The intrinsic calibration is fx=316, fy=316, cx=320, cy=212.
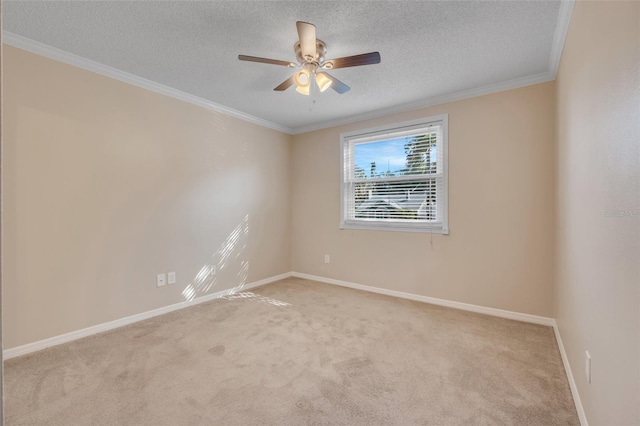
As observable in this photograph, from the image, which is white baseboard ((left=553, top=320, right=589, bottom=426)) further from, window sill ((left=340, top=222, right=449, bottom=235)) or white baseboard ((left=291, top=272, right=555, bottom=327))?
window sill ((left=340, top=222, right=449, bottom=235))

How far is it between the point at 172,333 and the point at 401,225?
110 inches

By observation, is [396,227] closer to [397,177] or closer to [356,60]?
[397,177]

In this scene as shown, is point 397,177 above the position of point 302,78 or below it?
below

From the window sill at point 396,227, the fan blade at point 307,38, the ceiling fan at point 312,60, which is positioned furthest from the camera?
the window sill at point 396,227

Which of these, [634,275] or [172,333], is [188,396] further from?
[634,275]

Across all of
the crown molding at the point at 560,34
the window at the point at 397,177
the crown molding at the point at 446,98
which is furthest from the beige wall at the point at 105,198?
the crown molding at the point at 560,34

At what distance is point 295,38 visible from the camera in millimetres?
2502

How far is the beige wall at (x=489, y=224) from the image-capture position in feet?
10.2

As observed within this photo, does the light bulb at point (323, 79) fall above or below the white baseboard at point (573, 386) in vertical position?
above

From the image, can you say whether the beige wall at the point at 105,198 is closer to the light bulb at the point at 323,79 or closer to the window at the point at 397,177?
the window at the point at 397,177

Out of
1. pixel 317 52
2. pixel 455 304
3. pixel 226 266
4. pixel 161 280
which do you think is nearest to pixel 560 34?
pixel 317 52

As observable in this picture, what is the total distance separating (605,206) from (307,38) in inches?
77.0

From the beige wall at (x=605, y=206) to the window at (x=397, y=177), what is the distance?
5.10 feet

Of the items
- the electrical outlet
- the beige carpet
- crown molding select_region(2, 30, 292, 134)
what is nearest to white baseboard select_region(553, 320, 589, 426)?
the beige carpet
